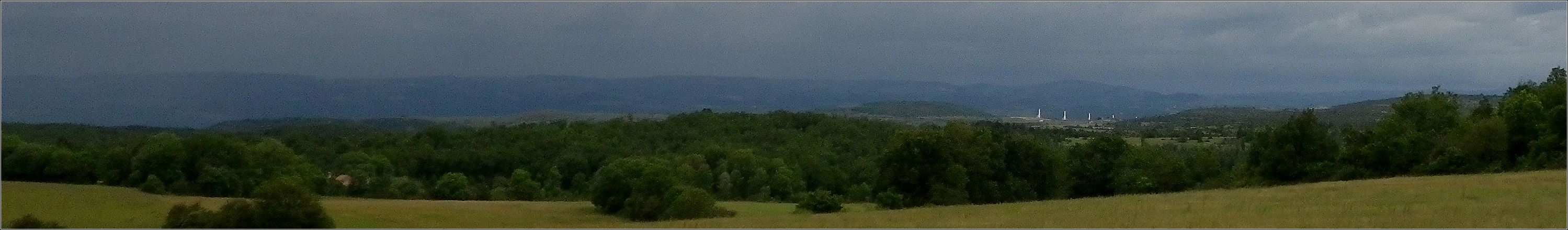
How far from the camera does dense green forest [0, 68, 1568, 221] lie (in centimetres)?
4362

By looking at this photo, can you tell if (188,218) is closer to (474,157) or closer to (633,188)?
(633,188)

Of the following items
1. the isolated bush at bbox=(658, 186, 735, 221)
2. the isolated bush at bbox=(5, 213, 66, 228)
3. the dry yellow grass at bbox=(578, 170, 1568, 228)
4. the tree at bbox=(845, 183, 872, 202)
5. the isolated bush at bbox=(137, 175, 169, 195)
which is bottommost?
the tree at bbox=(845, 183, 872, 202)

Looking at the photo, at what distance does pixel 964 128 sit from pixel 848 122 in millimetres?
70884

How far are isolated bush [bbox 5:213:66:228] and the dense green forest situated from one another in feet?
59.6

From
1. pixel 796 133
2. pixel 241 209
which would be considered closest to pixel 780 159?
pixel 796 133

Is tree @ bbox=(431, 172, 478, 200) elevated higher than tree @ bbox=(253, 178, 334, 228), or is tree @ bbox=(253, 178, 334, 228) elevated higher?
tree @ bbox=(253, 178, 334, 228)

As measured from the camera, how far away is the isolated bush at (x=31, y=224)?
89.1 feet

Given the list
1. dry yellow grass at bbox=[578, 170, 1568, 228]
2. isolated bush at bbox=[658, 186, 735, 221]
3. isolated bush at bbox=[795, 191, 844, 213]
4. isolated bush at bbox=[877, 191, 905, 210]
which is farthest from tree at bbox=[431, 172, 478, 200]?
dry yellow grass at bbox=[578, 170, 1568, 228]

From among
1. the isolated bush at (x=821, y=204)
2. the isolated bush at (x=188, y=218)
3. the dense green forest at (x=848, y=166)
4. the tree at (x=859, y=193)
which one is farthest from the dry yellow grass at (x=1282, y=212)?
the tree at (x=859, y=193)

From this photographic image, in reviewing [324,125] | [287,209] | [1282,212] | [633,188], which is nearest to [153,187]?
[633,188]

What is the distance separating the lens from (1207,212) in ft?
72.7

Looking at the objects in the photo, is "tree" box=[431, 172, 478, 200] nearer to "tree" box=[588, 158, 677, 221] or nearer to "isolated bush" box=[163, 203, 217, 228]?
"tree" box=[588, 158, 677, 221]

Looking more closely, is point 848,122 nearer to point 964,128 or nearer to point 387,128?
point 387,128

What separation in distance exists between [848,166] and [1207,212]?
69.4 m
